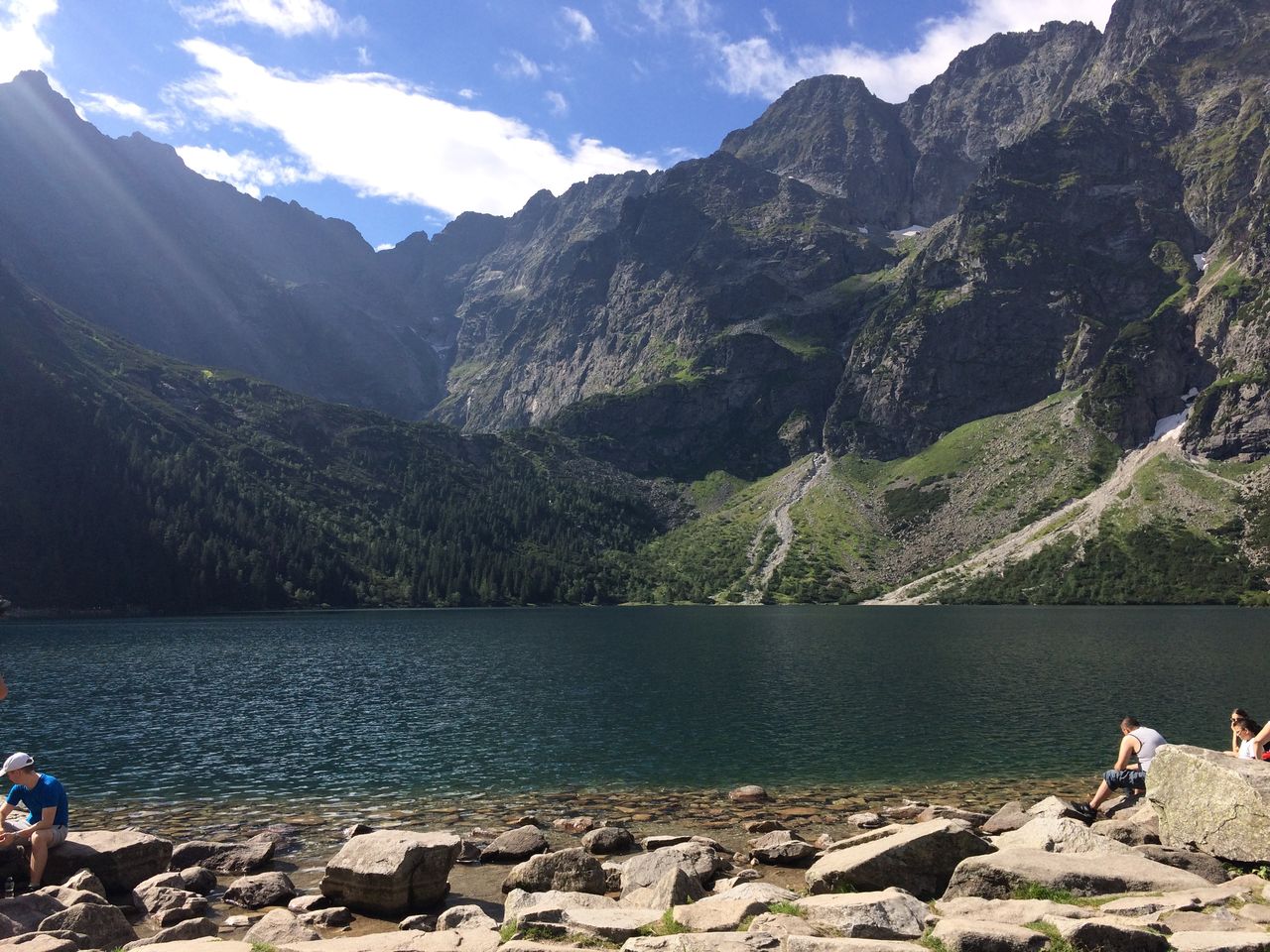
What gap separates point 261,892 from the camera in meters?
25.0

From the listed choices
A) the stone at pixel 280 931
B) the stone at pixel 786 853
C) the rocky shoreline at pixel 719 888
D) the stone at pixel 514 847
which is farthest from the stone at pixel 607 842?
the stone at pixel 280 931

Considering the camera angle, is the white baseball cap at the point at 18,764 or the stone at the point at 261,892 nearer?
the white baseball cap at the point at 18,764

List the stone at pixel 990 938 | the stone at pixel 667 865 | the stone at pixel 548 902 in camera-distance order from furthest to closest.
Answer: the stone at pixel 667 865 < the stone at pixel 548 902 < the stone at pixel 990 938

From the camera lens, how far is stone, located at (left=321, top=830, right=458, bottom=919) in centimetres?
2325

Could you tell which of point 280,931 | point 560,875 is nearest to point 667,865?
point 560,875

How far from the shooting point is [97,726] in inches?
2370

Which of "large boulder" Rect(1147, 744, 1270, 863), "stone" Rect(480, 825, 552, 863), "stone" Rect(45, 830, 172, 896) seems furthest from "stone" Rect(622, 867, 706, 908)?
"stone" Rect(45, 830, 172, 896)

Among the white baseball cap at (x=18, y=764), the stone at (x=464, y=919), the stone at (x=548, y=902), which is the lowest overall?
the stone at (x=464, y=919)

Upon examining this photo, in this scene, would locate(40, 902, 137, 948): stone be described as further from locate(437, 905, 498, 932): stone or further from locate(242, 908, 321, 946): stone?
locate(437, 905, 498, 932): stone

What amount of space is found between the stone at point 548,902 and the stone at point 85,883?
12.0m

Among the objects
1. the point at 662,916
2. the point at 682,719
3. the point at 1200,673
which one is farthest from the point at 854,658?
the point at 662,916

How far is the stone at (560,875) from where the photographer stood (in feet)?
83.3

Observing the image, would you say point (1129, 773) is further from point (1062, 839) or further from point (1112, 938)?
point (1112, 938)

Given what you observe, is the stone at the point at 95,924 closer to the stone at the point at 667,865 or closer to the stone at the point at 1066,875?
the stone at the point at 667,865
